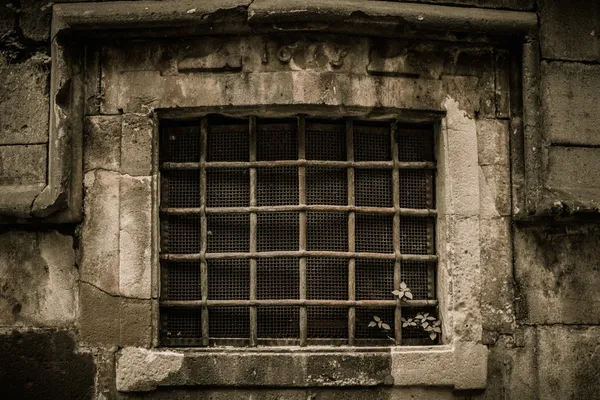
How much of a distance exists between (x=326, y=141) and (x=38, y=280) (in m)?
1.82

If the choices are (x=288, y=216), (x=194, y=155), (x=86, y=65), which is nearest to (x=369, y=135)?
(x=288, y=216)

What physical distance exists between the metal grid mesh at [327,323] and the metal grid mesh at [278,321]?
9 centimetres

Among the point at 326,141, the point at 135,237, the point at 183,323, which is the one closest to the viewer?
the point at 135,237

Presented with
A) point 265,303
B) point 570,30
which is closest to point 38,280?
point 265,303

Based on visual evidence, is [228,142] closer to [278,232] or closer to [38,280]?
[278,232]

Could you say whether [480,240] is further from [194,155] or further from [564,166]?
[194,155]

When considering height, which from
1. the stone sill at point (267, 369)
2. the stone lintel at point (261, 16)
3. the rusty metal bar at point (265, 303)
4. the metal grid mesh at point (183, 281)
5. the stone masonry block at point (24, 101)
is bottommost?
the stone sill at point (267, 369)

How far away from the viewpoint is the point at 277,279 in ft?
13.8

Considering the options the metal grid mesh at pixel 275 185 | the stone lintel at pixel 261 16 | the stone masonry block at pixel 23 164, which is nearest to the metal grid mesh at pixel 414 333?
the metal grid mesh at pixel 275 185

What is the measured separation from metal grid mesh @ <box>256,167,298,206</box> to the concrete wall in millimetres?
703

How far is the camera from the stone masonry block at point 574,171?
14.0ft

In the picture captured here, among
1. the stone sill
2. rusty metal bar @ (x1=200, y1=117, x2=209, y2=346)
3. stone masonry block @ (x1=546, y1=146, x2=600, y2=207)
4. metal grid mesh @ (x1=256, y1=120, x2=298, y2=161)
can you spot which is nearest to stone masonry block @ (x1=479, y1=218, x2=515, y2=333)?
stone masonry block @ (x1=546, y1=146, x2=600, y2=207)

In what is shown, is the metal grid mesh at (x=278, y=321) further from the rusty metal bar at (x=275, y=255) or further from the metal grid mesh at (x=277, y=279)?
the rusty metal bar at (x=275, y=255)

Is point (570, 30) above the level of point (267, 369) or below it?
above
